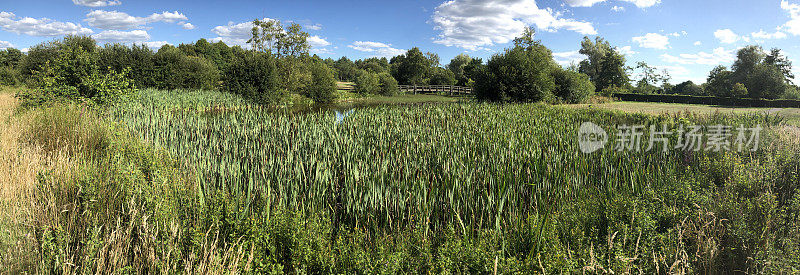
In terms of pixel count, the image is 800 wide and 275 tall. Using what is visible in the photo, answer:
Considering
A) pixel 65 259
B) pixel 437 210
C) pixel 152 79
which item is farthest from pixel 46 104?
pixel 152 79

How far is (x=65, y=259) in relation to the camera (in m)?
2.23

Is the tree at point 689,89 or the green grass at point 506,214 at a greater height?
the tree at point 689,89

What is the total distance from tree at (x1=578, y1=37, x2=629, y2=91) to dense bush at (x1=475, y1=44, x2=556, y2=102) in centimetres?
2764

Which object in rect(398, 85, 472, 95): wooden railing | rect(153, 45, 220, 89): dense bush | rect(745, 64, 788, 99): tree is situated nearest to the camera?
rect(153, 45, 220, 89): dense bush

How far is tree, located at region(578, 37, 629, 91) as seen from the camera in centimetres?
4366

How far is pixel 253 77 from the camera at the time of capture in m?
18.2

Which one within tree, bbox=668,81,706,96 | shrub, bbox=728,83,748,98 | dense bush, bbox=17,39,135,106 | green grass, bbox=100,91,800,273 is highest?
tree, bbox=668,81,706,96

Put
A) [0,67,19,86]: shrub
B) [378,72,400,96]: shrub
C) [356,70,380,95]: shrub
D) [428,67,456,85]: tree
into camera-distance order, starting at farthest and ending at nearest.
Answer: [428,67,456,85]: tree → [378,72,400,96]: shrub → [356,70,380,95]: shrub → [0,67,19,86]: shrub

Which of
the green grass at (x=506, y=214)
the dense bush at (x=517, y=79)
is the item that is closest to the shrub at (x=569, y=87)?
the dense bush at (x=517, y=79)

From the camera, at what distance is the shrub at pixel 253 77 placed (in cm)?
1802

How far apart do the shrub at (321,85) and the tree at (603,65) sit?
32.0 m

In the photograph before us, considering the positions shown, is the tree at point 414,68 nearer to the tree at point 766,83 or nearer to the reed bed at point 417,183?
the tree at point 766,83

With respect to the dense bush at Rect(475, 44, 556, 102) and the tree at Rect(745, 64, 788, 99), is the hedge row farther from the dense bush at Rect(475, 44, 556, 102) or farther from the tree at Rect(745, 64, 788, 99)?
the dense bush at Rect(475, 44, 556, 102)

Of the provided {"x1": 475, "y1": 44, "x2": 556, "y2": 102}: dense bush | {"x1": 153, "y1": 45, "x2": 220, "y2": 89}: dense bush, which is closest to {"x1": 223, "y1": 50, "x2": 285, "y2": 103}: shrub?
{"x1": 153, "y1": 45, "x2": 220, "y2": 89}: dense bush
